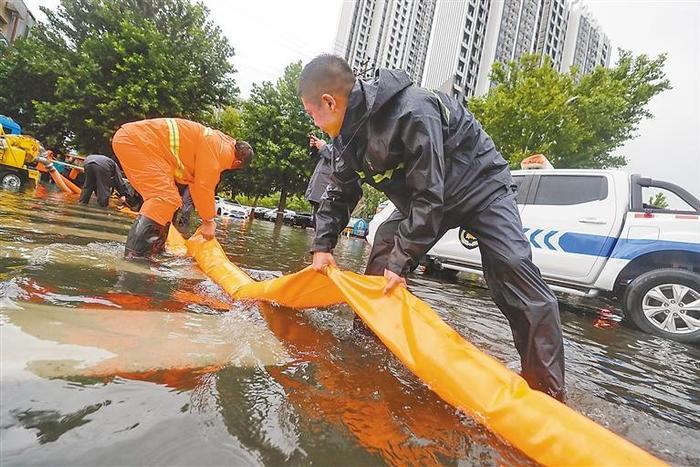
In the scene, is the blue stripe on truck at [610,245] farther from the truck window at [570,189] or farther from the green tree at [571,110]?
the green tree at [571,110]

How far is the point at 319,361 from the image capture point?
5.43 feet

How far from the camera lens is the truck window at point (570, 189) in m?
4.65

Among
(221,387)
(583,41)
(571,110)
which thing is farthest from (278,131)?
(583,41)

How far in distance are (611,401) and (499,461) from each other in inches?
41.1

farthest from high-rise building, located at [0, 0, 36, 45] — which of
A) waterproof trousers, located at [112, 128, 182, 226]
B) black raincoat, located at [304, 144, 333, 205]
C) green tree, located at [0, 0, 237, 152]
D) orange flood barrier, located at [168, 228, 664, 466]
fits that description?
orange flood barrier, located at [168, 228, 664, 466]

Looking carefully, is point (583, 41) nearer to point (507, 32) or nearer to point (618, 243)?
point (507, 32)

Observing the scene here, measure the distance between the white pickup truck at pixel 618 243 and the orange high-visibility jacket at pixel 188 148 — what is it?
11.9 ft

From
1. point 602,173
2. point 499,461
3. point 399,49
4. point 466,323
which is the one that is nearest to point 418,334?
point 499,461

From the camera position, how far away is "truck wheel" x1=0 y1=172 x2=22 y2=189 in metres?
8.95

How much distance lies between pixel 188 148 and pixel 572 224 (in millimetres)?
4296

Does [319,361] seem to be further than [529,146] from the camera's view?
No

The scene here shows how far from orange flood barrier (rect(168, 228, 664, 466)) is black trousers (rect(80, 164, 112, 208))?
26.3ft

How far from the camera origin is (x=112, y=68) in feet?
50.7

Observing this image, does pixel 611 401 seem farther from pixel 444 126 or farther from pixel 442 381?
pixel 444 126
